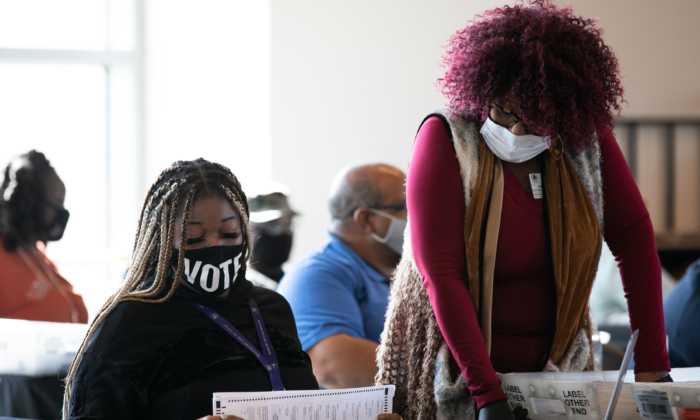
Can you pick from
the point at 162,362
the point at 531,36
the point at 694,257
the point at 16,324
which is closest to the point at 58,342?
the point at 16,324

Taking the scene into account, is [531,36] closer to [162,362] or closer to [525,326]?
[525,326]

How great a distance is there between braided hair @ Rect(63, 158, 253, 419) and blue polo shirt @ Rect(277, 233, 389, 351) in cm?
66

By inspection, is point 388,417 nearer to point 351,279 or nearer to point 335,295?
point 335,295

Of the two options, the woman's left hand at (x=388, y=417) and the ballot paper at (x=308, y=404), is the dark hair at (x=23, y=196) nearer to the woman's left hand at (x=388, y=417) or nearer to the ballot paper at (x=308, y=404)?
the ballot paper at (x=308, y=404)

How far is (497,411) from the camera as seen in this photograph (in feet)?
4.02

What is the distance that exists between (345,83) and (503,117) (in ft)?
12.4

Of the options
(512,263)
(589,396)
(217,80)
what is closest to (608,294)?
(512,263)

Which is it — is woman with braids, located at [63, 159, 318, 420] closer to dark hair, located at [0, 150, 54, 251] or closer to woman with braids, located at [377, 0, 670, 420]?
woman with braids, located at [377, 0, 670, 420]

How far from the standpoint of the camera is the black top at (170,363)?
131 centimetres

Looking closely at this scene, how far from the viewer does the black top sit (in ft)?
4.31

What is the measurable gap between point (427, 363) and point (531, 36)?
2.41 feet

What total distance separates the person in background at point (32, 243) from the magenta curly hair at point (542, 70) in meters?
1.98

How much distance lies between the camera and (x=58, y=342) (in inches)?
78.8

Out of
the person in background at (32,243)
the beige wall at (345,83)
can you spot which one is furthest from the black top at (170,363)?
the beige wall at (345,83)
